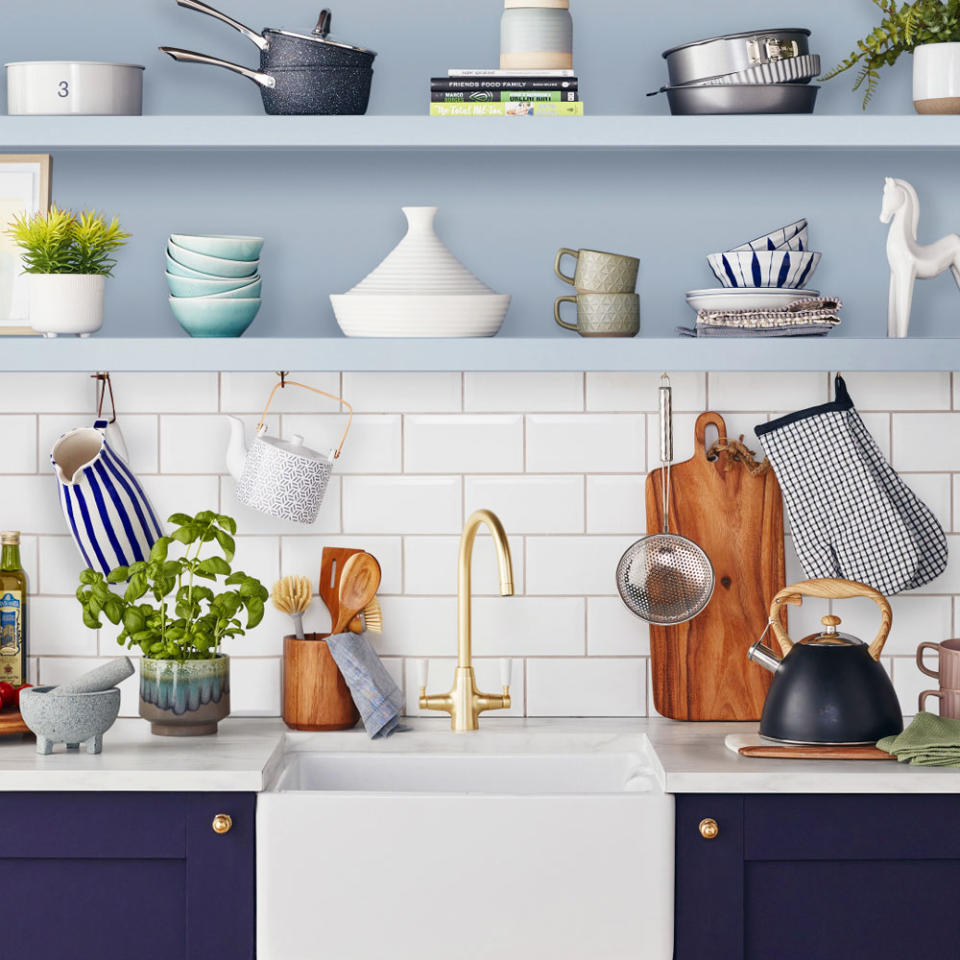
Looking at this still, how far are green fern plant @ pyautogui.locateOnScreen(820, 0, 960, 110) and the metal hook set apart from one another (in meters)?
1.40

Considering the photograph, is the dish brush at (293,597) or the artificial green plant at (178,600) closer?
the artificial green plant at (178,600)

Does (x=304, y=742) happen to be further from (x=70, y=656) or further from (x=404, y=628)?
(x=70, y=656)

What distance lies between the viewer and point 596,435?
2406mm

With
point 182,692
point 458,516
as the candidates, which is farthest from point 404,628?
point 182,692

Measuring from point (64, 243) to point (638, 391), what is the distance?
1057mm

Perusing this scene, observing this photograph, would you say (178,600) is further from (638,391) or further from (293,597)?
(638,391)

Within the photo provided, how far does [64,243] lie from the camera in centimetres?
216

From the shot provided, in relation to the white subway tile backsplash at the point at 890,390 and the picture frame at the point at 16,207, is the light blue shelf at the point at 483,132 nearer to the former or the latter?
the picture frame at the point at 16,207

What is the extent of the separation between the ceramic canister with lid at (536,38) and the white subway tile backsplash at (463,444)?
0.64 m

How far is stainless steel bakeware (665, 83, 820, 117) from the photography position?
2.09m

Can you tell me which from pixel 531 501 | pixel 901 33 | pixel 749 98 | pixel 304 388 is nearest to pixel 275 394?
pixel 304 388

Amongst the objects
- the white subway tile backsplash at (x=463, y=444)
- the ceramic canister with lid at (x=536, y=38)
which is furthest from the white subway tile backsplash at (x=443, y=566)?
the ceramic canister with lid at (x=536, y=38)

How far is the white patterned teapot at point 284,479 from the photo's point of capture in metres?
2.26

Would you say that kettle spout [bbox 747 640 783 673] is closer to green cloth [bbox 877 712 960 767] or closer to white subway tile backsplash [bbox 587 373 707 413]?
green cloth [bbox 877 712 960 767]
